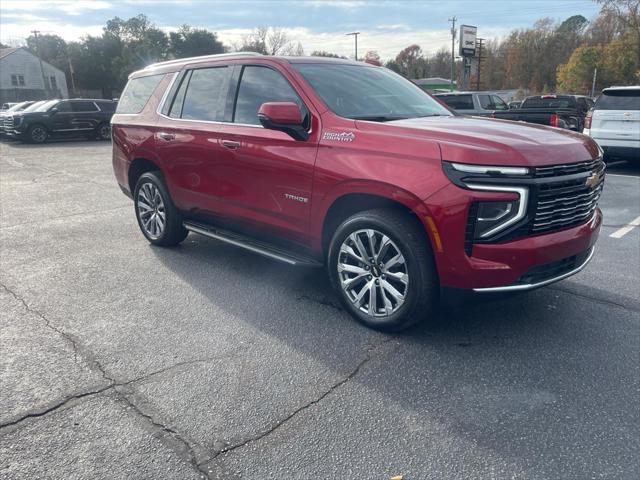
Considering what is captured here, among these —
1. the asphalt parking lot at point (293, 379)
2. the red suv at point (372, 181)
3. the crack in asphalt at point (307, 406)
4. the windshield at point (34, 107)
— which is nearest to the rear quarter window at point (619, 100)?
the asphalt parking lot at point (293, 379)

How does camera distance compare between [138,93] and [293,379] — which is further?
[138,93]

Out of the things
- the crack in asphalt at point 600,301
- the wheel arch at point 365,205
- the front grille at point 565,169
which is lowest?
the crack in asphalt at point 600,301

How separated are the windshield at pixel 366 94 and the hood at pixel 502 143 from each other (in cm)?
40

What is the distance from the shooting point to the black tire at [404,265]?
11.2 ft

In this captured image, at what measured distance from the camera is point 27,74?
219ft

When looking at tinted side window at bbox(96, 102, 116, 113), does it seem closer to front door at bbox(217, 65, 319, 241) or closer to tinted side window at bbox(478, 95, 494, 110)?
tinted side window at bbox(478, 95, 494, 110)

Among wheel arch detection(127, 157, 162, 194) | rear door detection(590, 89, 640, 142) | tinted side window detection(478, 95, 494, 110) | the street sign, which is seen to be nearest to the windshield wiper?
wheel arch detection(127, 157, 162, 194)

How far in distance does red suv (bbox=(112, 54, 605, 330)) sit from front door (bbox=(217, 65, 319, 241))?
12 millimetres

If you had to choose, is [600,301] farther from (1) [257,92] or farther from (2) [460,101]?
(2) [460,101]

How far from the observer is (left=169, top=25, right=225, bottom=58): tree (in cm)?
6694

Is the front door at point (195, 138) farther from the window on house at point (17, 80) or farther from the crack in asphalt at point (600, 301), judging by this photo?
the window on house at point (17, 80)

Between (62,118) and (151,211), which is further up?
(62,118)

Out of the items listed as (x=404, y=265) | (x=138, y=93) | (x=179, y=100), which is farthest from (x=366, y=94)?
(x=138, y=93)

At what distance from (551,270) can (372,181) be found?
1279 millimetres
